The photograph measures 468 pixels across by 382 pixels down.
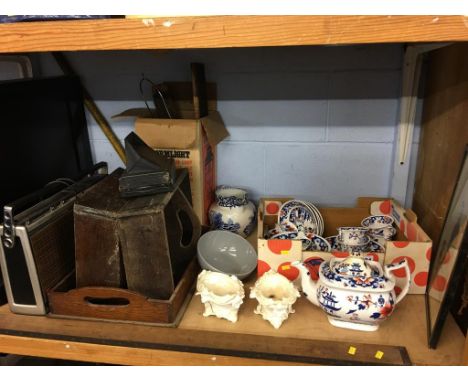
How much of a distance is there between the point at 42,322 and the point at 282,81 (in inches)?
30.9

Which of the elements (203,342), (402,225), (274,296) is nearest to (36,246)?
(203,342)

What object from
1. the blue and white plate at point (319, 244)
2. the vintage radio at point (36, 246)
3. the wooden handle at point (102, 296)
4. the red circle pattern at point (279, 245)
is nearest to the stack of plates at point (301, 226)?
the blue and white plate at point (319, 244)

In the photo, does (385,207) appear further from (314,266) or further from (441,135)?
(314,266)

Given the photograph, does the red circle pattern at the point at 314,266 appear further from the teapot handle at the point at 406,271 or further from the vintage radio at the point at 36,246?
the vintage radio at the point at 36,246

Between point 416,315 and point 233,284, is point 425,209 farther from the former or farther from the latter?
point 233,284

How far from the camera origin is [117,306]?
0.73m

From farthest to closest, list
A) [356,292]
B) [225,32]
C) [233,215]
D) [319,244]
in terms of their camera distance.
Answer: [233,215] < [319,244] < [356,292] < [225,32]

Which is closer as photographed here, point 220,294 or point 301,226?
point 220,294

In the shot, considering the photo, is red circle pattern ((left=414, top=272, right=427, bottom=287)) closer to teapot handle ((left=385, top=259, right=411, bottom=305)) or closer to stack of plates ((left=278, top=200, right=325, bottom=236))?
teapot handle ((left=385, top=259, right=411, bottom=305))

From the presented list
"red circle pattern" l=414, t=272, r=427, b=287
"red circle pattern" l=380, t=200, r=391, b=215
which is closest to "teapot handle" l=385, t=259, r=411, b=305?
"red circle pattern" l=414, t=272, r=427, b=287

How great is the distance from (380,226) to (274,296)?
13.5 inches

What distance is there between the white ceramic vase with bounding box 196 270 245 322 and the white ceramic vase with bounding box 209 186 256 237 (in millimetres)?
235

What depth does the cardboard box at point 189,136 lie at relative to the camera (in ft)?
3.02

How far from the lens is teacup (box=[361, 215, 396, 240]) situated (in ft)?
2.93
